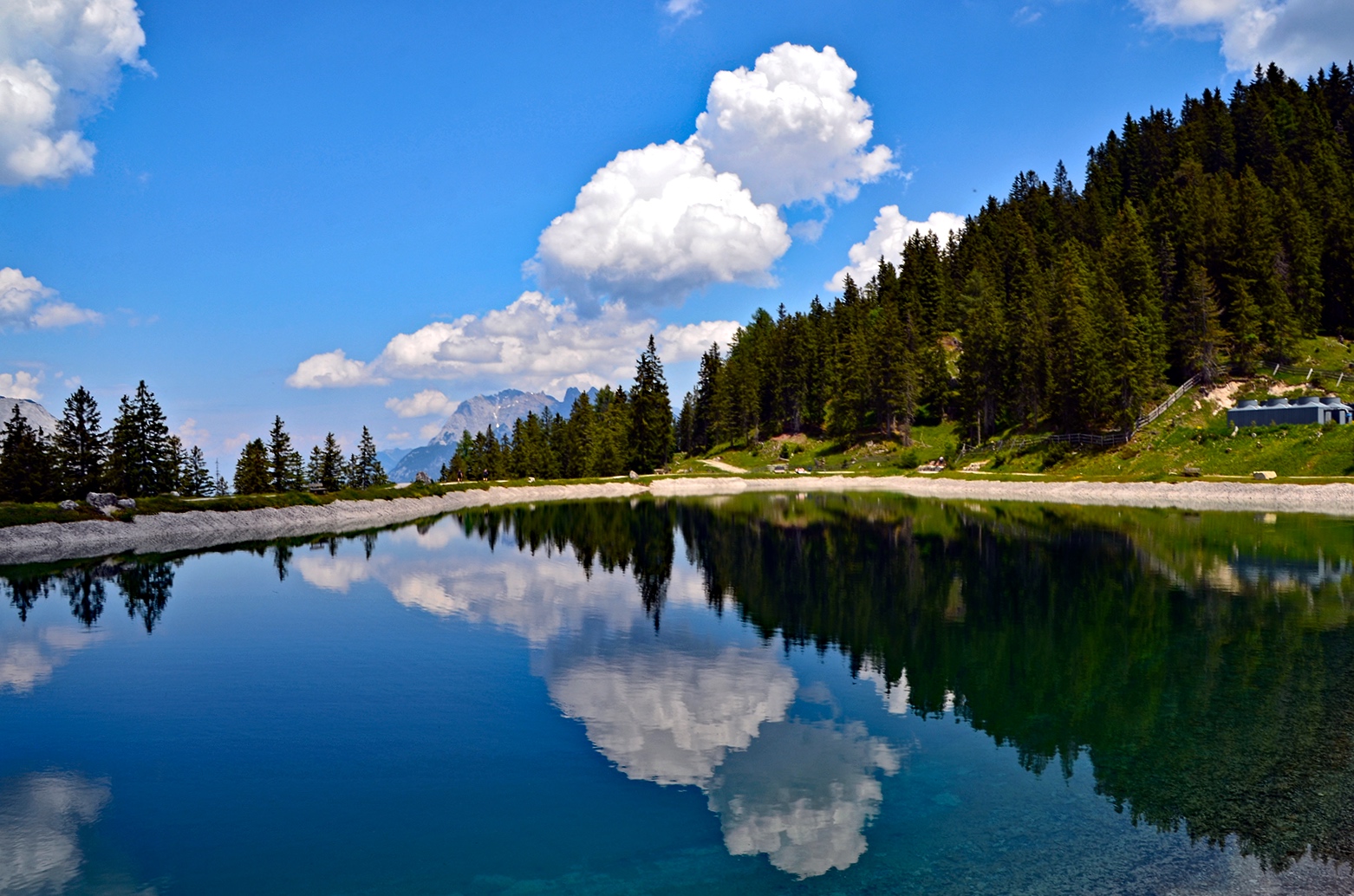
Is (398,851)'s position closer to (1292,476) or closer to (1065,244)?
(1292,476)

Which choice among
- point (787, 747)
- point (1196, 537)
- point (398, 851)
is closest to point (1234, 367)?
point (1196, 537)

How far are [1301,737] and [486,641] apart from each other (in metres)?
23.8

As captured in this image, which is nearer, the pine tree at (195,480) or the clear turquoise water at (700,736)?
the clear turquoise water at (700,736)

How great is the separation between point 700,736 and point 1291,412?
3562 inches

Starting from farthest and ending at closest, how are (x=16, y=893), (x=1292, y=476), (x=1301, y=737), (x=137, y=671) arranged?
(x=1292, y=476), (x=137, y=671), (x=1301, y=737), (x=16, y=893)

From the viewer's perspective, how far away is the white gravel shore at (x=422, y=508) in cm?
6128

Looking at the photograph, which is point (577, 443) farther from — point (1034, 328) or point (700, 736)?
point (700, 736)

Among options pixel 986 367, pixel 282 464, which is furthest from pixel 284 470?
pixel 986 367

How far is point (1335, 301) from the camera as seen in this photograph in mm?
114000

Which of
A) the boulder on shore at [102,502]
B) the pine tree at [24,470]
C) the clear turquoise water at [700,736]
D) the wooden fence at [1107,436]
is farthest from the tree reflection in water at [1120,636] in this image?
the pine tree at [24,470]

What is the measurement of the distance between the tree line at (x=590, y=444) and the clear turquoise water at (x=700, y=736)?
333 feet

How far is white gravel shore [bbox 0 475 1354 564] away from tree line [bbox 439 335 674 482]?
2572cm

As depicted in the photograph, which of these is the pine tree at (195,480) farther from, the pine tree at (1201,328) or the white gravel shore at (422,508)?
the pine tree at (1201,328)

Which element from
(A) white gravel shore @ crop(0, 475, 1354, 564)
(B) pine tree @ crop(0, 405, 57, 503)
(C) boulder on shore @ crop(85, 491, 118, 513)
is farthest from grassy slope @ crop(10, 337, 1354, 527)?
(B) pine tree @ crop(0, 405, 57, 503)
